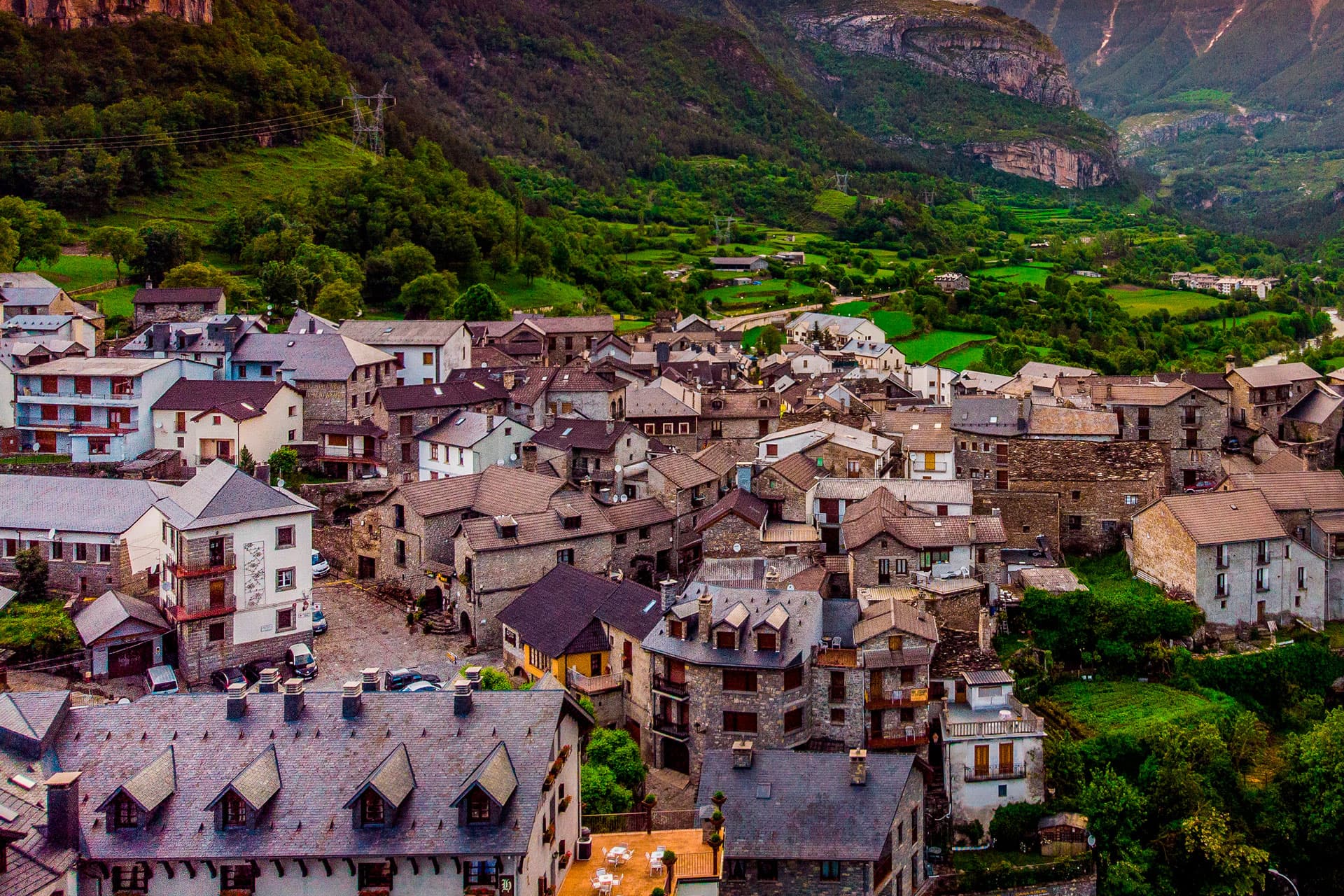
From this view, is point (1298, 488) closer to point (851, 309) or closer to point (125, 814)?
point (125, 814)

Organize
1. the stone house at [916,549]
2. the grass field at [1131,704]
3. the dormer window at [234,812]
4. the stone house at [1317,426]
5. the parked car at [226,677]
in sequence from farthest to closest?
the stone house at [1317,426] → the stone house at [916,549] → the grass field at [1131,704] → the parked car at [226,677] → the dormer window at [234,812]

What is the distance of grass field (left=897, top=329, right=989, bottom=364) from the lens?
10875 centimetres

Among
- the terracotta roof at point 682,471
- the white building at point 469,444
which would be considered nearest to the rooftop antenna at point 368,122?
the white building at point 469,444

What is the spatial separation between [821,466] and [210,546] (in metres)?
26.4

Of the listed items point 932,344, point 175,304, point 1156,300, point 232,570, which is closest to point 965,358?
point 932,344

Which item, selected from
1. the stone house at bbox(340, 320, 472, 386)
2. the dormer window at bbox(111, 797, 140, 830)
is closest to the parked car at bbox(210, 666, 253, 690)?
the dormer window at bbox(111, 797, 140, 830)

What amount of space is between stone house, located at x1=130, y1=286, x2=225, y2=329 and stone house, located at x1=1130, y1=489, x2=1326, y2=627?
55.6m

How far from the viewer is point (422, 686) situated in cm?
4162

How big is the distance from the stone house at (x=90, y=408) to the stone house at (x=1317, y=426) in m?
56.9

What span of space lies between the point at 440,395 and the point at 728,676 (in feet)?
99.1

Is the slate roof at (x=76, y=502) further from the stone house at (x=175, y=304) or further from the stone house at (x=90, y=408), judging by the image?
the stone house at (x=175, y=304)

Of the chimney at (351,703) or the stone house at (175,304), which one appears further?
the stone house at (175,304)

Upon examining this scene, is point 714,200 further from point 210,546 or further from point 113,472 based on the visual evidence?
point 210,546

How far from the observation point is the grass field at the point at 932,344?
109 meters
